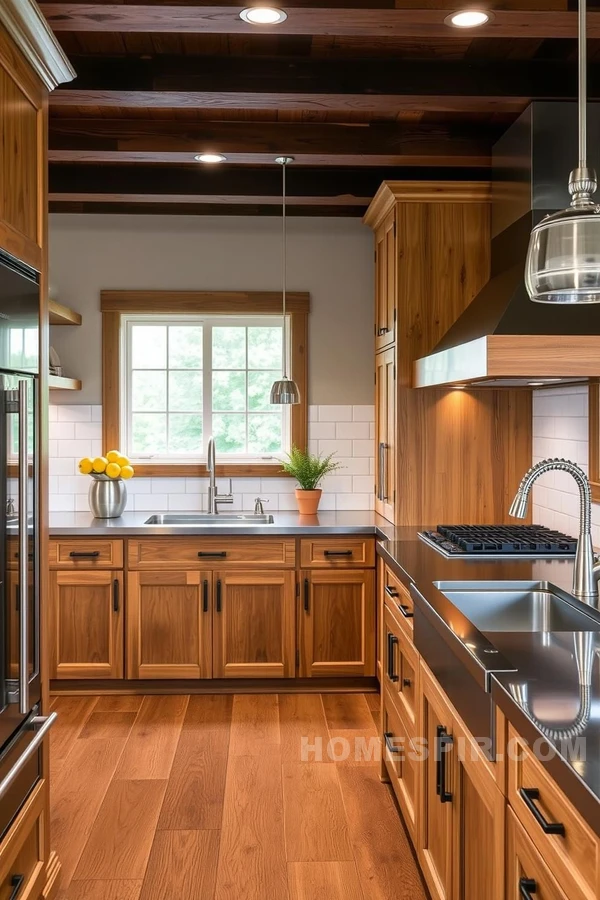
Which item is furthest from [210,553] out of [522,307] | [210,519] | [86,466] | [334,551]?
[522,307]

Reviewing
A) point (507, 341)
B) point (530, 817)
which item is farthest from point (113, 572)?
point (530, 817)

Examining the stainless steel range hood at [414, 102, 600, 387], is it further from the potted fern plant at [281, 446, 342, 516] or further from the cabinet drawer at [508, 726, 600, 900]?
the cabinet drawer at [508, 726, 600, 900]

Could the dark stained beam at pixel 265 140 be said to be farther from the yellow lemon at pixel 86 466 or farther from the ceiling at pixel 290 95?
the yellow lemon at pixel 86 466

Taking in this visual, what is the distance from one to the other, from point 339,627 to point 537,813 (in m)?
2.93

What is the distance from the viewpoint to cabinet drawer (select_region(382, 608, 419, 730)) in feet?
8.64

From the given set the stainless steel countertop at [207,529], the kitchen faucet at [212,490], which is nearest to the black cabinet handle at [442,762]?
the stainless steel countertop at [207,529]

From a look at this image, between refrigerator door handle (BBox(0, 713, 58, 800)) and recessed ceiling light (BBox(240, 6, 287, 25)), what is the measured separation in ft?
7.19

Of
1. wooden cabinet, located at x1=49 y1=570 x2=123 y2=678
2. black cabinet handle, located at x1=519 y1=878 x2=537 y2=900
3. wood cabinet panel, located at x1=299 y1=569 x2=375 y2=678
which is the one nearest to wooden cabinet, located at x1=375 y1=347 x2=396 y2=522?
wood cabinet panel, located at x1=299 y1=569 x2=375 y2=678

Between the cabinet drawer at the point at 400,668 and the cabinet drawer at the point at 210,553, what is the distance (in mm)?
979

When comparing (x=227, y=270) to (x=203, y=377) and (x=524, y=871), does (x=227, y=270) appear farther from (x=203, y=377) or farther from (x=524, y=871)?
(x=524, y=871)

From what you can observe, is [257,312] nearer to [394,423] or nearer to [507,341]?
[394,423]

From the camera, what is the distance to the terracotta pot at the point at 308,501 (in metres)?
4.67

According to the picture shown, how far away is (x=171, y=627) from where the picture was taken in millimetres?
4246

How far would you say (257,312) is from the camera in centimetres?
490
